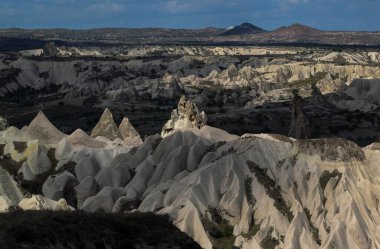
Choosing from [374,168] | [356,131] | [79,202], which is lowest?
[356,131]

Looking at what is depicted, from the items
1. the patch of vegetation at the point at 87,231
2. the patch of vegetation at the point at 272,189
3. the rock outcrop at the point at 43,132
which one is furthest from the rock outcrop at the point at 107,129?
the patch of vegetation at the point at 87,231

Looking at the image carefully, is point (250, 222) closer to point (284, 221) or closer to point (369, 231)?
point (284, 221)

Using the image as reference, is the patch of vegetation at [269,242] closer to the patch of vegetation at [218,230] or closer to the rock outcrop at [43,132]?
the patch of vegetation at [218,230]

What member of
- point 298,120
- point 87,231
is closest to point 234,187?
point 298,120

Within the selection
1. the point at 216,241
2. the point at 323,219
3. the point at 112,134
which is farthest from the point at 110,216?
the point at 112,134

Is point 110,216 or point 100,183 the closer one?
point 110,216
